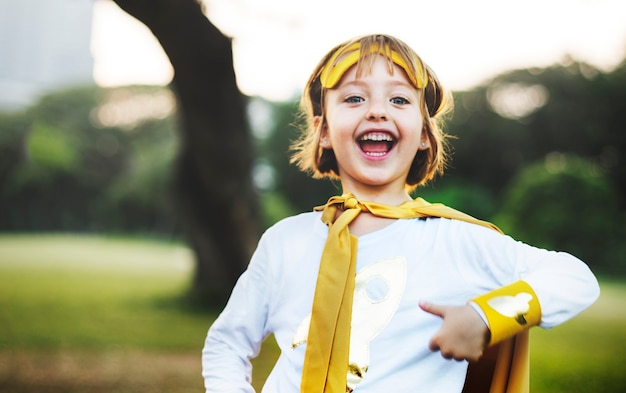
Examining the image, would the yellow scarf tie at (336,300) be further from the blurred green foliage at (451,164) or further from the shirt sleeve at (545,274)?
the blurred green foliage at (451,164)

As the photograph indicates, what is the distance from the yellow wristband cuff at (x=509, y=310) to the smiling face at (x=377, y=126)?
17.1 inches

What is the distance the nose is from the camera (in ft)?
4.75

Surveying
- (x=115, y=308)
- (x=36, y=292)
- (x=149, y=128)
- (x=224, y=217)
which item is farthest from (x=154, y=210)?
(x=224, y=217)

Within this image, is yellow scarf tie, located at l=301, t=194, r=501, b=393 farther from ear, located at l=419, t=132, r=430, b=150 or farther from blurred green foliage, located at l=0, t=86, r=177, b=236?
blurred green foliage, located at l=0, t=86, r=177, b=236

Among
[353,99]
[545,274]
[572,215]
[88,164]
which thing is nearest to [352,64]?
[353,99]

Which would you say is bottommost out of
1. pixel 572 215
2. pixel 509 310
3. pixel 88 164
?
pixel 509 310

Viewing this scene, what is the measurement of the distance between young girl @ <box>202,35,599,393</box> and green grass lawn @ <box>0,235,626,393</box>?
2.71m

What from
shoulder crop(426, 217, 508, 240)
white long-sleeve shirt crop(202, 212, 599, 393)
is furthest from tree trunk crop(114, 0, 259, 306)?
shoulder crop(426, 217, 508, 240)

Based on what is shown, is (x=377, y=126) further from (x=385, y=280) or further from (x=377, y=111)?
(x=385, y=280)

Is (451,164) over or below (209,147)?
over

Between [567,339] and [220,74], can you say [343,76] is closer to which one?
[220,74]

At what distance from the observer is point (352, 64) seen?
1506mm

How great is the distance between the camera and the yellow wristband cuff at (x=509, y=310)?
1128mm

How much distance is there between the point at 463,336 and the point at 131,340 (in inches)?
192
